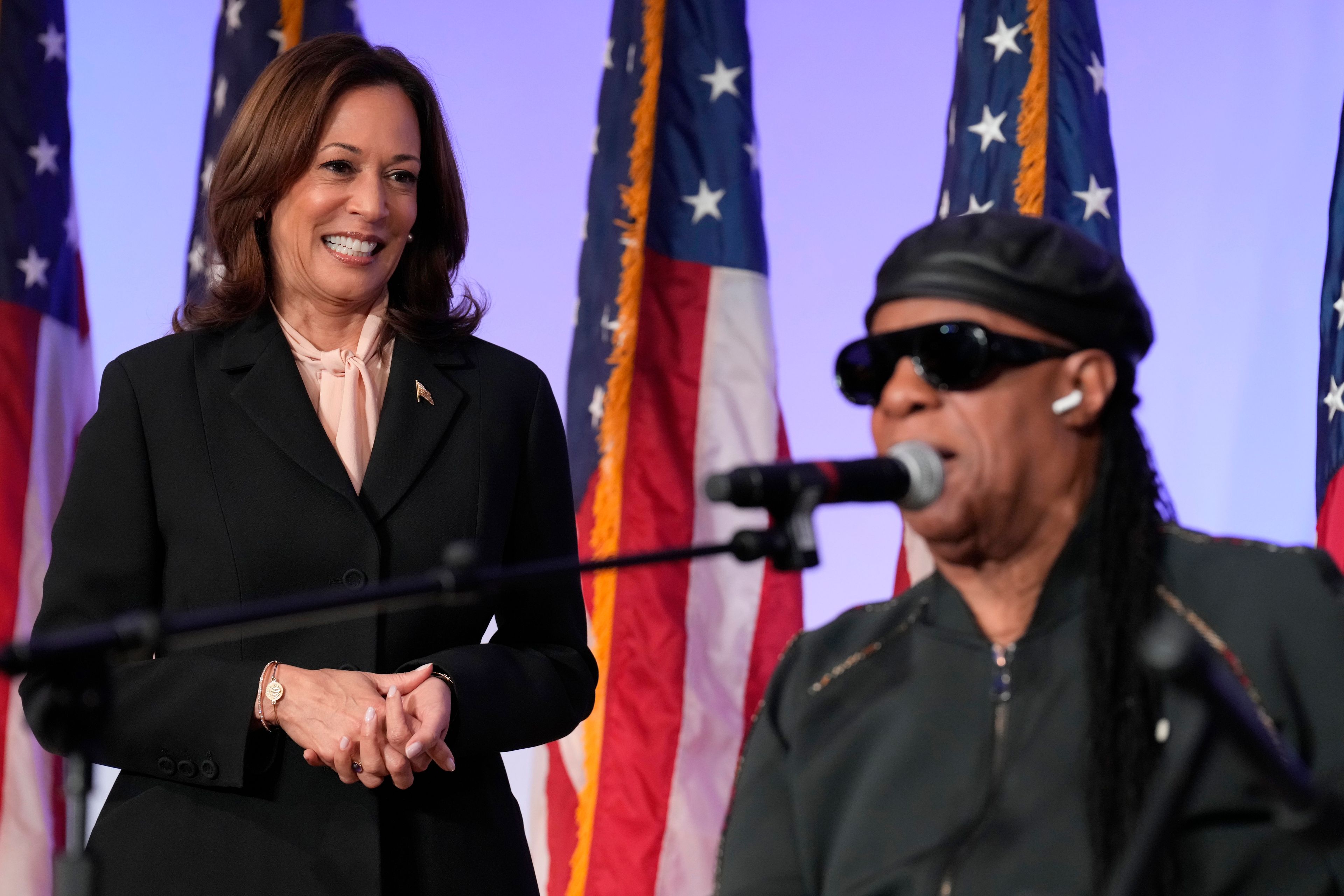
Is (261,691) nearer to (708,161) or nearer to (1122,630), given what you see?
(1122,630)

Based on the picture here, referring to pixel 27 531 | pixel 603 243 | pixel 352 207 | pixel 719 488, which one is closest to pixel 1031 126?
pixel 603 243

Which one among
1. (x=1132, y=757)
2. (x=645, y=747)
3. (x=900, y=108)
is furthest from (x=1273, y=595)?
(x=900, y=108)

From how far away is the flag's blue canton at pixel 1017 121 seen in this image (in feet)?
9.46

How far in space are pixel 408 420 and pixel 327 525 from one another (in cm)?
19

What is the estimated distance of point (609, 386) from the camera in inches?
126

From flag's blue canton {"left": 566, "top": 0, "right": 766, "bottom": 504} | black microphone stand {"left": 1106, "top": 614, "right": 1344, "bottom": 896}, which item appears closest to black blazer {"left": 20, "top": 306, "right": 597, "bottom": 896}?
black microphone stand {"left": 1106, "top": 614, "right": 1344, "bottom": 896}

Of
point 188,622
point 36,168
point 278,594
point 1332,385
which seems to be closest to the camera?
point 188,622

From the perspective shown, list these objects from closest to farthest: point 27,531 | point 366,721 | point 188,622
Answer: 1. point 188,622
2. point 366,721
3. point 27,531

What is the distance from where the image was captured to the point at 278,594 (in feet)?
5.87

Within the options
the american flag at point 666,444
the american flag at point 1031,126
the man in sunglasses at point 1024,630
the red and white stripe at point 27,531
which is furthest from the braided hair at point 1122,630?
the red and white stripe at point 27,531

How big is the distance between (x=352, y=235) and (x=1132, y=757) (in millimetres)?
1214

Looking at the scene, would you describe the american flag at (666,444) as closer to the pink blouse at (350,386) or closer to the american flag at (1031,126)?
the american flag at (1031,126)

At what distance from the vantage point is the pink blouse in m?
1.89

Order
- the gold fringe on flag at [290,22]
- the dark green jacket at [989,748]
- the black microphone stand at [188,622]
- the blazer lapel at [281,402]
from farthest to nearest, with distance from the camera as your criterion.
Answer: the gold fringe on flag at [290,22], the blazer lapel at [281,402], the dark green jacket at [989,748], the black microphone stand at [188,622]
